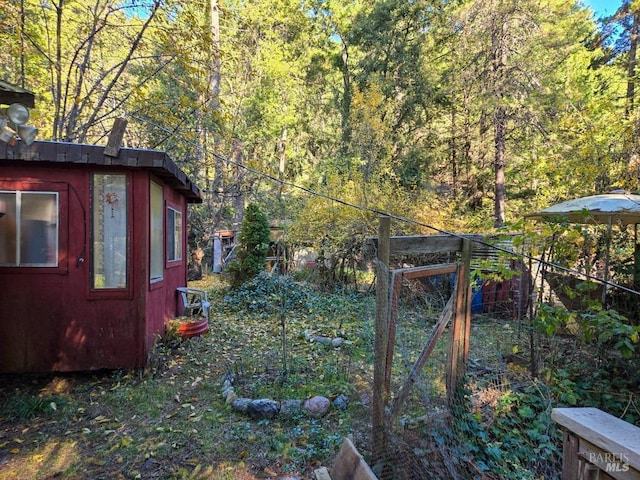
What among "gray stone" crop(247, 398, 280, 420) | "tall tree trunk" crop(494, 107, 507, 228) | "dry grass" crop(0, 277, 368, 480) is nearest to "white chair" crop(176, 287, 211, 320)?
"dry grass" crop(0, 277, 368, 480)

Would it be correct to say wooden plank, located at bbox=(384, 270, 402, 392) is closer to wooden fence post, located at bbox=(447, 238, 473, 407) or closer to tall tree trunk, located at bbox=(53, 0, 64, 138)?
wooden fence post, located at bbox=(447, 238, 473, 407)

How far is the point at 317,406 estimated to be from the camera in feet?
10.7

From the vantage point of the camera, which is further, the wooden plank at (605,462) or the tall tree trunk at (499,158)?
the tall tree trunk at (499,158)

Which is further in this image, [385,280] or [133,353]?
[133,353]

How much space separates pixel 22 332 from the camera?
13.2ft

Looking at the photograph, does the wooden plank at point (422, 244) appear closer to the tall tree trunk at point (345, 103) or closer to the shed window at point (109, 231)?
the shed window at point (109, 231)

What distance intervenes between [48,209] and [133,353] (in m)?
1.89

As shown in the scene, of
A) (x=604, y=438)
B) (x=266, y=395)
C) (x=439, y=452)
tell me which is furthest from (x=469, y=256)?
(x=266, y=395)

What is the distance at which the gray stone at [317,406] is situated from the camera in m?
3.24

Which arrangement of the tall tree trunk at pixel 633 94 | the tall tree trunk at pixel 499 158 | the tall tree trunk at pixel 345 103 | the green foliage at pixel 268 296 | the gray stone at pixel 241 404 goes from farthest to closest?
1. the tall tree trunk at pixel 345 103
2. the tall tree trunk at pixel 499 158
3. the green foliage at pixel 268 296
4. the tall tree trunk at pixel 633 94
5. the gray stone at pixel 241 404

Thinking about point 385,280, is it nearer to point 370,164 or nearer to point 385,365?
point 385,365

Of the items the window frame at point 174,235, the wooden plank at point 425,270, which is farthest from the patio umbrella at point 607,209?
the window frame at point 174,235

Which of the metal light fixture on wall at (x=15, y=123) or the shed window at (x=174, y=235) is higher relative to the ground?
the metal light fixture on wall at (x=15, y=123)

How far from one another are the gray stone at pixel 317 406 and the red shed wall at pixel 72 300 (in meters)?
2.20
